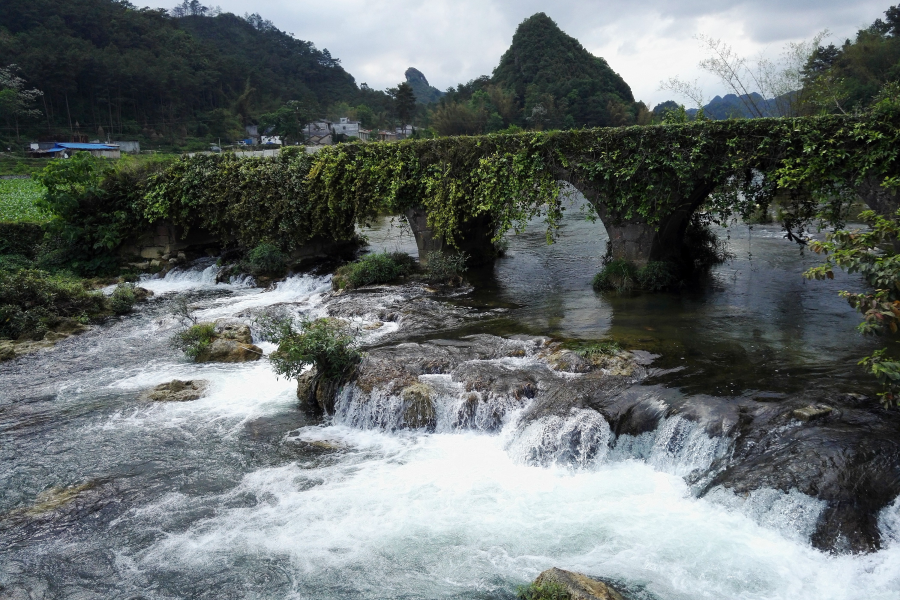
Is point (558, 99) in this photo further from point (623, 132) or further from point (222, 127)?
point (623, 132)

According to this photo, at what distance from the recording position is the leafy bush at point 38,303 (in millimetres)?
14062

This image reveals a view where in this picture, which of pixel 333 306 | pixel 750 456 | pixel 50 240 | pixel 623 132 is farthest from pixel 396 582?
pixel 50 240

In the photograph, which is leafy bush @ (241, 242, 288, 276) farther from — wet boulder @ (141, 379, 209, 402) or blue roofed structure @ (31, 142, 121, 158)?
blue roofed structure @ (31, 142, 121, 158)

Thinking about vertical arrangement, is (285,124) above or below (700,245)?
above

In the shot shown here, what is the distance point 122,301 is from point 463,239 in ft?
28.7

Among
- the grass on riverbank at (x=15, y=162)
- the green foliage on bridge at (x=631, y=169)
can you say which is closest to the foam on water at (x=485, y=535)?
the green foliage on bridge at (x=631, y=169)

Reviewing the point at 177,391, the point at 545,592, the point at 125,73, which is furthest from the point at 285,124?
the point at 545,592

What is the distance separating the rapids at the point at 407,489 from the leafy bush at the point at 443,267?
345 cm

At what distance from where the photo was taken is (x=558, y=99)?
67.9 metres

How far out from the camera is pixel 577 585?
562cm

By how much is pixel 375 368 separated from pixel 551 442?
3.19m

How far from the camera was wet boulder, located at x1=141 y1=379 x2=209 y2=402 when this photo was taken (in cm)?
1066

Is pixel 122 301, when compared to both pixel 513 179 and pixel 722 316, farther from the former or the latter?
pixel 722 316

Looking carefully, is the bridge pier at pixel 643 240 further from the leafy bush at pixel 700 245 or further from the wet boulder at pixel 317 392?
the wet boulder at pixel 317 392
